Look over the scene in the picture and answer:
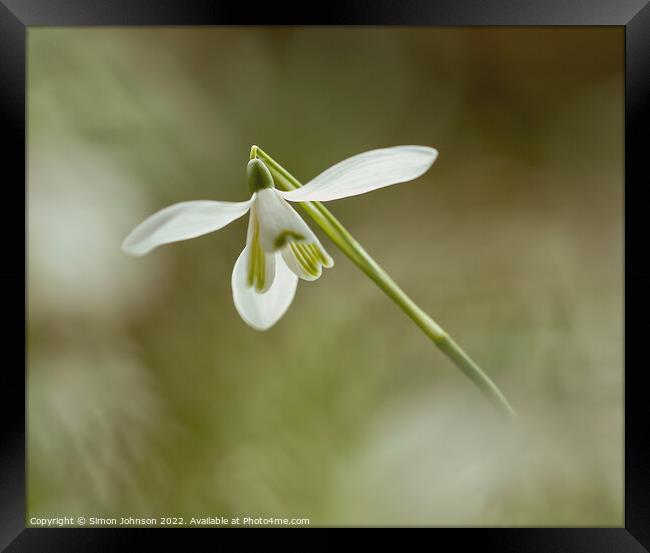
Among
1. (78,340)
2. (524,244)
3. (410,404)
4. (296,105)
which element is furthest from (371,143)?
(78,340)

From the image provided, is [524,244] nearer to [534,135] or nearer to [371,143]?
[534,135]

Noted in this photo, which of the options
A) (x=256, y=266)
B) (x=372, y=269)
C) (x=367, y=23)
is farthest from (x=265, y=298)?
(x=367, y=23)

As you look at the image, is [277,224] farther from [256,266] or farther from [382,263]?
[382,263]

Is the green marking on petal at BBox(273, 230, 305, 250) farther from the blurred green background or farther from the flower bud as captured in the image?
the blurred green background

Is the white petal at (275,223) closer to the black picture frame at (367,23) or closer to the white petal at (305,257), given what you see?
the white petal at (305,257)

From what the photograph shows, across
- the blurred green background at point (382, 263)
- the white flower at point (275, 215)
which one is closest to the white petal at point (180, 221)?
the white flower at point (275, 215)

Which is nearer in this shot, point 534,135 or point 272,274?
point 272,274
